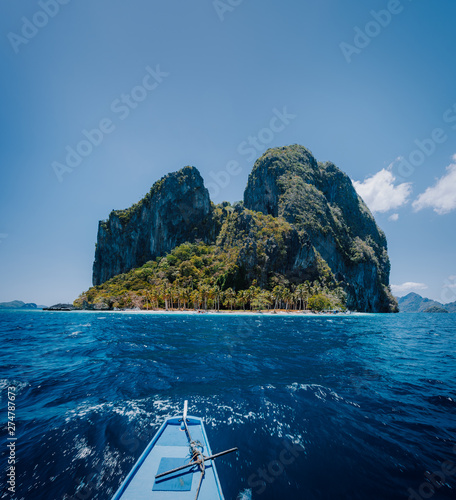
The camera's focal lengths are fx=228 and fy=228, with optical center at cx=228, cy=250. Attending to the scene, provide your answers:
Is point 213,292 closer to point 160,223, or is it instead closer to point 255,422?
point 160,223

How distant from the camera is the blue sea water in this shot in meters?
6.25

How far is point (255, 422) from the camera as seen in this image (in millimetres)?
9070

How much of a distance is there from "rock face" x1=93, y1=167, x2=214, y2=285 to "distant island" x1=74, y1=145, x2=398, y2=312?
31.1 inches

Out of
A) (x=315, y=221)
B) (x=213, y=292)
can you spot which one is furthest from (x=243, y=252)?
(x=315, y=221)

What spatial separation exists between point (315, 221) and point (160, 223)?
11245cm

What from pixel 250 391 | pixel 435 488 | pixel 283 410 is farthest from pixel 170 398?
pixel 435 488

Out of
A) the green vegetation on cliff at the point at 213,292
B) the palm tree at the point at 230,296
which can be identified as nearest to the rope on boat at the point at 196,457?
the green vegetation on cliff at the point at 213,292

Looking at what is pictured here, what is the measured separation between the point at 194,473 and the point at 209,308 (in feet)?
348

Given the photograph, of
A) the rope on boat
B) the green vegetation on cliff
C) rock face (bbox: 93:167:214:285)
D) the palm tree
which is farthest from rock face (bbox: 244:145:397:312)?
the rope on boat

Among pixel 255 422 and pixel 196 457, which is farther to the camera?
pixel 255 422

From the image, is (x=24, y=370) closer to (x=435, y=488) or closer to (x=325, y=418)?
(x=325, y=418)

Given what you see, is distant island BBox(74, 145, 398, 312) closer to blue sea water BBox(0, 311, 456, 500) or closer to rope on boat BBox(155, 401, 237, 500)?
blue sea water BBox(0, 311, 456, 500)

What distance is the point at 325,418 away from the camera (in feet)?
30.9

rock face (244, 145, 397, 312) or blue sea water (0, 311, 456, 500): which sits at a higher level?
rock face (244, 145, 397, 312)
